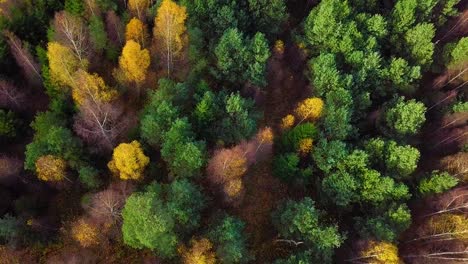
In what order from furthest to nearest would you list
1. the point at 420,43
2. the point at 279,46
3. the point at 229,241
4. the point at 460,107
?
the point at 420,43, the point at 279,46, the point at 460,107, the point at 229,241

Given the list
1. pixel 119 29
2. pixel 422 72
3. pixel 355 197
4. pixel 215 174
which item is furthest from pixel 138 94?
pixel 422 72

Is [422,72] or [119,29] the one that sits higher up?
[422,72]

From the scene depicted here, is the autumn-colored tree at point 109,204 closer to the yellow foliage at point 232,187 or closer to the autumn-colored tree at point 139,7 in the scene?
the yellow foliage at point 232,187

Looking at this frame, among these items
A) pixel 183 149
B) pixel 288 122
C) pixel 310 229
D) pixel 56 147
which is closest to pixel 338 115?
pixel 288 122

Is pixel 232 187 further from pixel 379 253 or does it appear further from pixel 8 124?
pixel 8 124

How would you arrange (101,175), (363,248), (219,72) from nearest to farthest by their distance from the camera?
1. (363,248)
2. (101,175)
3. (219,72)

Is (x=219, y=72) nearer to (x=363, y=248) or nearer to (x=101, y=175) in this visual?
(x=101, y=175)
